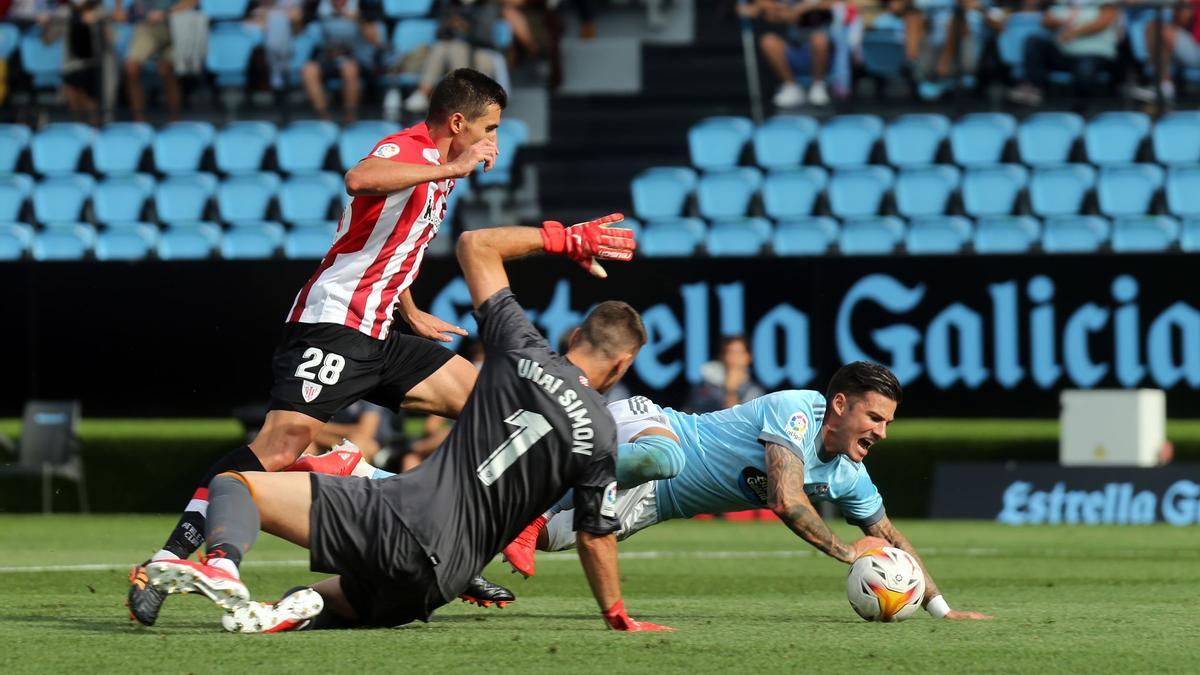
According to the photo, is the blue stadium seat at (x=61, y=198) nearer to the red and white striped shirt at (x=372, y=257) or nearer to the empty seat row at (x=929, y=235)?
the empty seat row at (x=929, y=235)

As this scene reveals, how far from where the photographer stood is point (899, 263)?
16344 mm

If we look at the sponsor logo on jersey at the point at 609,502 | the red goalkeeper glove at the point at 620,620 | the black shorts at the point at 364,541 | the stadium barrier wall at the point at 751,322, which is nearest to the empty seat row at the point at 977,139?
the stadium barrier wall at the point at 751,322

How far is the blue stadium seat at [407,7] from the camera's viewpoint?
20.6 meters

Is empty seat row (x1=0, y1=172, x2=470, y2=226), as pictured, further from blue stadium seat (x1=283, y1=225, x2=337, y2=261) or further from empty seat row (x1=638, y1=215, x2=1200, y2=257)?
empty seat row (x1=638, y1=215, x2=1200, y2=257)

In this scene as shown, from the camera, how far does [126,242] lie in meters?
18.8

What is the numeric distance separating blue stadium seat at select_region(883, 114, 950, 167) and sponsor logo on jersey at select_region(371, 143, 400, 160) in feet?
37.1

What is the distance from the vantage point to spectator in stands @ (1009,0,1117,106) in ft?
60.1

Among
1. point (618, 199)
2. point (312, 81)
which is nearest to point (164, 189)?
point (312, 81)

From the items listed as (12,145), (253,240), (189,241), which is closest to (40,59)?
(12,145)

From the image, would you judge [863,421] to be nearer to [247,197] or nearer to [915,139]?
[915,139]

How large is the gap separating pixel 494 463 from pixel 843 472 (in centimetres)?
180

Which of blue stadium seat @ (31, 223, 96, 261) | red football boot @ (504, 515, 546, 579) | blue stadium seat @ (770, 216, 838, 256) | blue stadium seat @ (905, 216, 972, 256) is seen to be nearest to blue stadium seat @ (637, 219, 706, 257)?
blue stadium seat @ (770, 216, 838, 256)

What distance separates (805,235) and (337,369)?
1025cm

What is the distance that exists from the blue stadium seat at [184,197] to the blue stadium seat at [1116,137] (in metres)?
8.54
